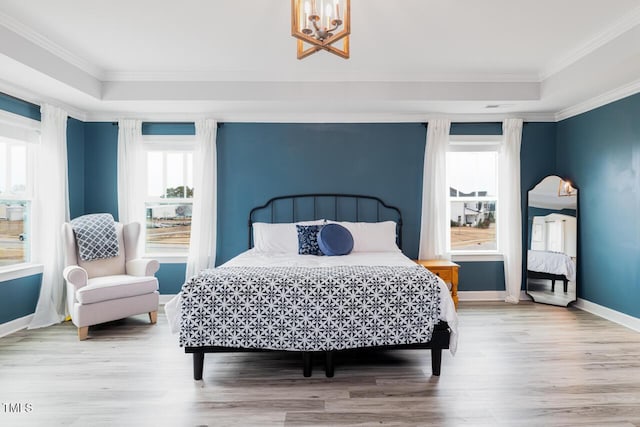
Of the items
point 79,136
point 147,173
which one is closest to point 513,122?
point 147,173

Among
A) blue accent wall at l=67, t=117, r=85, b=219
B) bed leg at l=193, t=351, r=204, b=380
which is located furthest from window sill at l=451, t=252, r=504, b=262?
blue accent wall at l=67, t=117, r=85, b=219

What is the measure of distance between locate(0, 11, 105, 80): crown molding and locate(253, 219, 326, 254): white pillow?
7.90 ft

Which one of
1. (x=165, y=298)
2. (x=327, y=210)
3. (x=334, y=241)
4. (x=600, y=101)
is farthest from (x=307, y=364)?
(x=600, y=101)

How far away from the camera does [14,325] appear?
3.91 meters

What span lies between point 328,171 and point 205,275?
267cm

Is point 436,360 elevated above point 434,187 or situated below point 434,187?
below

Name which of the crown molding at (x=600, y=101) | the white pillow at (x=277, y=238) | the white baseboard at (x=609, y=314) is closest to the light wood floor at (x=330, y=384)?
the white baseboard at (x=609, y=314)

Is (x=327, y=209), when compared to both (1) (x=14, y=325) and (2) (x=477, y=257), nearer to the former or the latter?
(2) (x=477, y=257)

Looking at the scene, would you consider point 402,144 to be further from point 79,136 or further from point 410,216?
point 79,136

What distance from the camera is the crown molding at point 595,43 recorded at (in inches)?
122

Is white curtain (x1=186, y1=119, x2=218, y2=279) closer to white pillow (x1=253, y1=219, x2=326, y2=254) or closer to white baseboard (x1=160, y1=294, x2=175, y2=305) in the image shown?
white baseboard (x1=160, y1=294, x2=175, y2=305)

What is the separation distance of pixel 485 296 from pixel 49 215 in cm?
521

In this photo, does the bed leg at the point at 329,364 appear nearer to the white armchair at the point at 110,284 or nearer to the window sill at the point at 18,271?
the white armchair at the point at 110,284

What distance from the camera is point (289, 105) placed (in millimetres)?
4617
